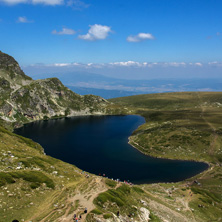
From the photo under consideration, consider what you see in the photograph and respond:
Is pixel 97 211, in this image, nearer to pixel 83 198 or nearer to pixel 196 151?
pixel 83 198

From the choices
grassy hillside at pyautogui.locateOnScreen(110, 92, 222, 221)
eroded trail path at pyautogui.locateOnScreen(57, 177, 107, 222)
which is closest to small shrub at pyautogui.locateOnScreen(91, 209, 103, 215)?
eroded trail path at pyautogui.locateOnScreen(57, 177, 107, 222)

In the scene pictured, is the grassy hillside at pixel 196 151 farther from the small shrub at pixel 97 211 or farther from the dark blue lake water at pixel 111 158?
the small shrub at pixel 97 211

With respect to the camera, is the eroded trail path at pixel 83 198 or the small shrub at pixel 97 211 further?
the small shrub at pixel 97 211

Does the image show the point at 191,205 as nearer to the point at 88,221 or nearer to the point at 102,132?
the point at 88,221

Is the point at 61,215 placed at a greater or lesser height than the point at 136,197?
greater

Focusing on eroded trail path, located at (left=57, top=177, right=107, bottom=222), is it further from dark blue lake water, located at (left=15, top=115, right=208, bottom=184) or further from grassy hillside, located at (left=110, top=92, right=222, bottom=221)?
dark blue lake water, located at (left=15, top=115, right=208, bottom=184)

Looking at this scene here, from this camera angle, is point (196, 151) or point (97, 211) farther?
point (196, 151)

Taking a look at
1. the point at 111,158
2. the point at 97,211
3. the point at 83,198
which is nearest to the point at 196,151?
the point at 111,158

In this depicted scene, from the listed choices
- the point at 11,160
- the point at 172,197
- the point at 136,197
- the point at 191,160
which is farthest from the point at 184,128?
the point at 11,160

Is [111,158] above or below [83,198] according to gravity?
below

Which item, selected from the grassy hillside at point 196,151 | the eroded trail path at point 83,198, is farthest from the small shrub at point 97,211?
the grassy hillside at point 196,151

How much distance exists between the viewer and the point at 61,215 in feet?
132

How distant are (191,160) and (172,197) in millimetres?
53084

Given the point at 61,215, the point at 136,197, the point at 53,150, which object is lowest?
the point at 53,150
